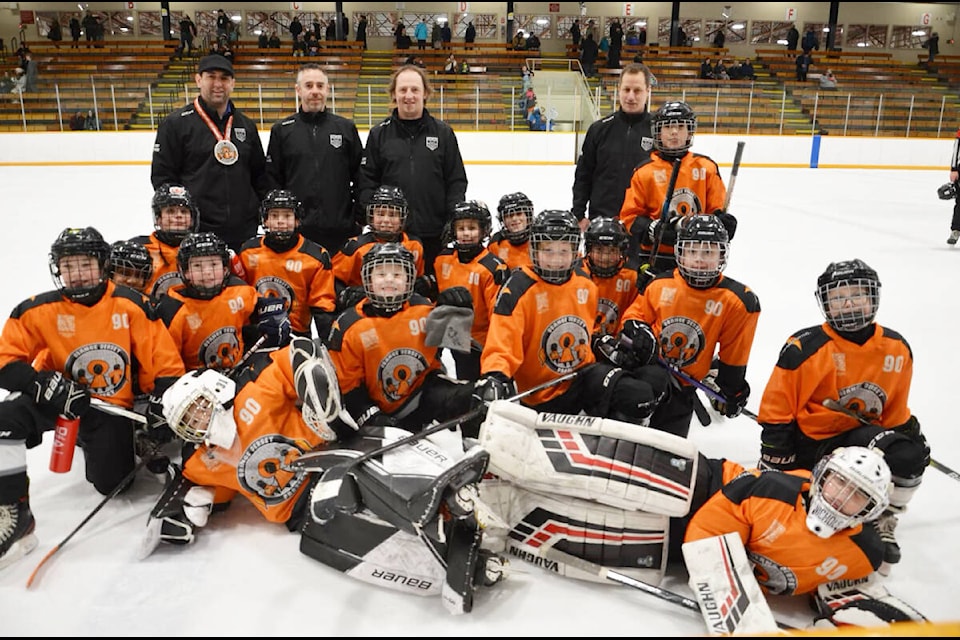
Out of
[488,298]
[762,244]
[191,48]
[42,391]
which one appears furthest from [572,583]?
[191,48]

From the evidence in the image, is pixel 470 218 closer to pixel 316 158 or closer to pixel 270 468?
pixel 316 158

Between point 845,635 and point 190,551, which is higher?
point 845,635

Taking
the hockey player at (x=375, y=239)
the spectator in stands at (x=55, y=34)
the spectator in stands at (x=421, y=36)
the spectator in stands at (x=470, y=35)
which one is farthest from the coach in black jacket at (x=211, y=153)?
the spectator in stands at (x=55, y=34)

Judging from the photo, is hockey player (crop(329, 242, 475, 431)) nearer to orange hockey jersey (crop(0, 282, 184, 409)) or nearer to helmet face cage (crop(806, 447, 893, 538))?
orange hockey jersey (crop(0, 282, 184, 409))

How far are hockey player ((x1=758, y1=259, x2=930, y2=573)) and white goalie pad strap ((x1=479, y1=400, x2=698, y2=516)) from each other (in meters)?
0.48

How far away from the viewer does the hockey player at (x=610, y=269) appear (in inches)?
117

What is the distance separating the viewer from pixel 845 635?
82cm

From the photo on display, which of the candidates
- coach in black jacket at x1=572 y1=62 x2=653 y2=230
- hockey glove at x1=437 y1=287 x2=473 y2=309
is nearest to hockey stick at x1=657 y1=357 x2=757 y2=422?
hockey glove at x1=437 y1=287 x2=473 y2=309

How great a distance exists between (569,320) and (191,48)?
710 inches

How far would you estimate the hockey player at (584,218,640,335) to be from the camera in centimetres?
297

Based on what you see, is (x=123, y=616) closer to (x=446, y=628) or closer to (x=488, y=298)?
(x=446, y=628)

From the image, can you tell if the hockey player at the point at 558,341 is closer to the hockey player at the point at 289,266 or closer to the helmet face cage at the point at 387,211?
the helmet face cage at the point at 387,211

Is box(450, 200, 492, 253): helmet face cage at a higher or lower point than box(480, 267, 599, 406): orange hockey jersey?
higher

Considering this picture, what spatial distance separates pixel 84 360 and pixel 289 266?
1062mm
